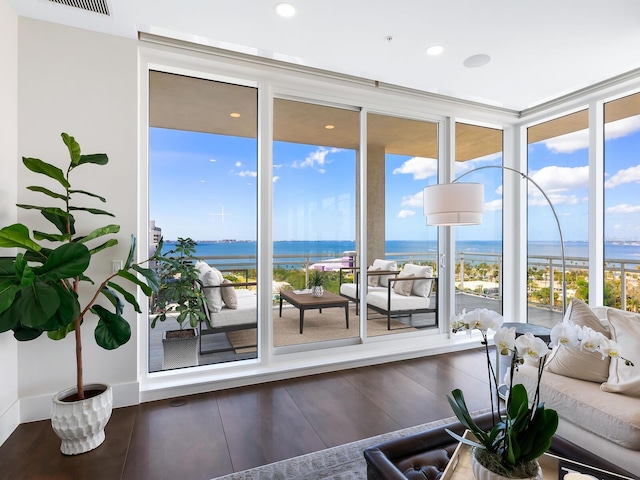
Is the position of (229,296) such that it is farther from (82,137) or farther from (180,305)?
(82,137)

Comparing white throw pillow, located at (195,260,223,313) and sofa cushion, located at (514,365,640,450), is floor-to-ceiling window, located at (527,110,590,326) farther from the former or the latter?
white throw pillow, located at (195,260,223,313)

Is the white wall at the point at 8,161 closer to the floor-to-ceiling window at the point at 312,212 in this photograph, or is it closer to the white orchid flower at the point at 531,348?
the floor-to-ceiling window at the point at 312,212

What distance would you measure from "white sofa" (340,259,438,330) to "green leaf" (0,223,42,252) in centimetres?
266

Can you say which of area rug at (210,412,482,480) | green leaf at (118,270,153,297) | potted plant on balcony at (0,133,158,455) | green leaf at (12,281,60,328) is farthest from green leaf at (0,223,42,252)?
area rug at (210,412,482,480)

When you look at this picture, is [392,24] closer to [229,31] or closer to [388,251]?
[229,31]

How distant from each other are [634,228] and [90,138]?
16.8ft

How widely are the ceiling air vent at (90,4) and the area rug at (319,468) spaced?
3.04 m

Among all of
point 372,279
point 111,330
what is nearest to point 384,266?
point 372,279

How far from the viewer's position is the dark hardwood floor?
197cm

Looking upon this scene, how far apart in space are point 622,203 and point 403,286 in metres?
2.43

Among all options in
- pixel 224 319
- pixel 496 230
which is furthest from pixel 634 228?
pixel 224 319

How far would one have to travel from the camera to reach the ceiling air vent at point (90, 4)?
7.34 feet

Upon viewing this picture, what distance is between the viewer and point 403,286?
4031mm

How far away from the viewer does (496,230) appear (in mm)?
4586
